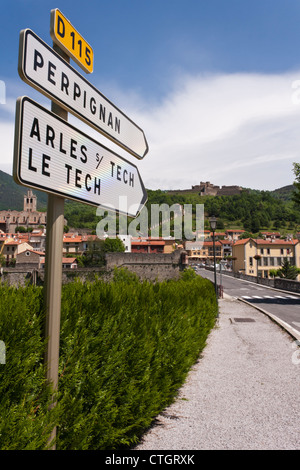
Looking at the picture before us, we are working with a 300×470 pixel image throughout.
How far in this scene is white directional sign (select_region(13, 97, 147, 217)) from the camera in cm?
176

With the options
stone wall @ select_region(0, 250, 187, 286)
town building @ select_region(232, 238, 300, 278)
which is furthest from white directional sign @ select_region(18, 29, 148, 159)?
town building @ select_region(232, 238, 300, 278)

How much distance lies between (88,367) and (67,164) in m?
2.09

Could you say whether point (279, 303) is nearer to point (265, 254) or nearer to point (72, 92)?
point (72, 92)

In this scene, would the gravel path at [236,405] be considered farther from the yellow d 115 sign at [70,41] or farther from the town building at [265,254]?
the town building at [265,254]

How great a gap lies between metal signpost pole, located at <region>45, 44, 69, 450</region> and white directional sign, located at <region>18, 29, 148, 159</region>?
154 mm

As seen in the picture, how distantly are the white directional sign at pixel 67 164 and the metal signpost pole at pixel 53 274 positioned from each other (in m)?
0.22

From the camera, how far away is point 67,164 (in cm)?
214

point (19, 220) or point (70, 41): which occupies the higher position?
point (19, 220)

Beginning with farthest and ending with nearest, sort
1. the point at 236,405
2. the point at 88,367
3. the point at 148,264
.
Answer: the point at 148,264
the point at 236,405
the point at 88,367

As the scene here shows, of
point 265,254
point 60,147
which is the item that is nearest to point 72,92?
point 60,147

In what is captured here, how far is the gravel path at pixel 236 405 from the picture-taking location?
162 inches

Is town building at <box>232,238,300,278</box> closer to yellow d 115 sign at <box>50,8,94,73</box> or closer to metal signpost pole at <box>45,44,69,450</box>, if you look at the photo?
yellow d 115 sign at <box>50,8,94,73</box>

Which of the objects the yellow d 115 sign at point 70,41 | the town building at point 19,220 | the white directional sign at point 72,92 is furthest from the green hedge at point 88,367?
the town building at point 19,220
